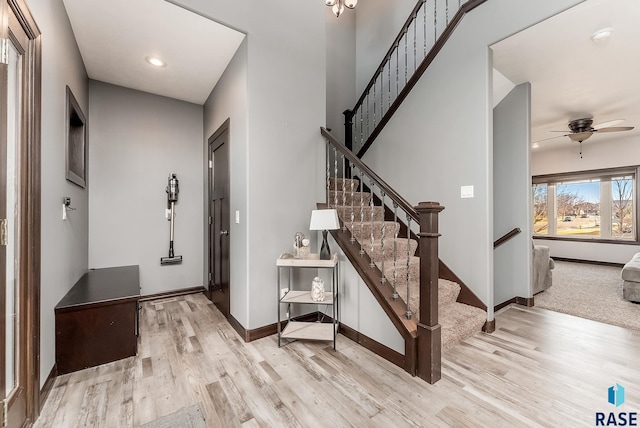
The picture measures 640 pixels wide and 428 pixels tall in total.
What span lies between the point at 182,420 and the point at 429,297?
1730 mm

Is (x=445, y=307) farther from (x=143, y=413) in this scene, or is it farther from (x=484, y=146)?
(x=143, y=413)

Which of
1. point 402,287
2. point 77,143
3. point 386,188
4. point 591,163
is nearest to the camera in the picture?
point 386,188

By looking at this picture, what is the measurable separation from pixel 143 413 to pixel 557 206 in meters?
9.24

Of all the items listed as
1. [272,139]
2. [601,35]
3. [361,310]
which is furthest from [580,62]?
[361,310]

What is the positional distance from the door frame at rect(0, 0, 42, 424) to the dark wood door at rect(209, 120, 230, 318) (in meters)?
1.57

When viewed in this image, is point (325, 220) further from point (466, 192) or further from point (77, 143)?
point (77, 143)

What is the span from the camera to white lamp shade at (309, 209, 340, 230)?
2.37 meters

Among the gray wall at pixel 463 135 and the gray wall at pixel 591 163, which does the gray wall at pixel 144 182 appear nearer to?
the gray wall at pixel 463 135

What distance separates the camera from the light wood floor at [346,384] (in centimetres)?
161

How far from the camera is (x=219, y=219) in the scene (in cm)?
341

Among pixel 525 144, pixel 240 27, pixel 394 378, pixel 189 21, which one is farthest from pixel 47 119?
pixel 525 144

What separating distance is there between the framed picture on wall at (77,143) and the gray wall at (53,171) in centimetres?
19

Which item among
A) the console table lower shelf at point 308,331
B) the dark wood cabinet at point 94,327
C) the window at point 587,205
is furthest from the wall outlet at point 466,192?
the window at point 587,205

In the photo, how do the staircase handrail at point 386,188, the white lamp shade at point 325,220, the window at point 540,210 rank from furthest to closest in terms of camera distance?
the window at point 540,210
the white lamp shade at point 325,220
the staircase handrail at point 386,188
